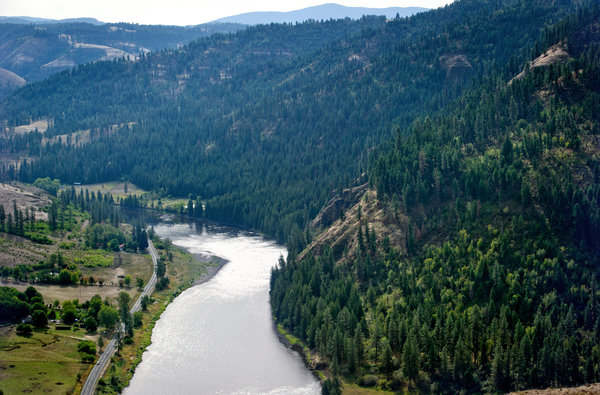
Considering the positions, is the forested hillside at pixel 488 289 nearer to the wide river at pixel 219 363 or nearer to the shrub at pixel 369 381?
the shrub at pixel 369 381

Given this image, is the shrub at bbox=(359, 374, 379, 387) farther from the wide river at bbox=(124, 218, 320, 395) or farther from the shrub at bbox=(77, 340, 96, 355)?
the shrub at bbox=(77, 340, 96, 355)

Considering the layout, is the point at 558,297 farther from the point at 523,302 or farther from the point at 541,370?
the point at 541,370

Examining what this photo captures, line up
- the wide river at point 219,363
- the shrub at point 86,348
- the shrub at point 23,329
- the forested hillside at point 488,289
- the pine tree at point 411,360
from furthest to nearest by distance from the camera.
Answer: the shrub at point 23,329
the shrub at point 86,348
the wide river at point 219,363
the pine tree at point 411,360
the forested hillside at point 488,289

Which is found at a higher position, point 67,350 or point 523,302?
point 523,302

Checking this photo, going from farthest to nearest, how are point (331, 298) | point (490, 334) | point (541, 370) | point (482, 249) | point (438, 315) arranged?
point (331, 298), point (482, 249), point (438, 315), point (490, 334), point (541, 370)

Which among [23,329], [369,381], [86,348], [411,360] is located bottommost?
[86,348]

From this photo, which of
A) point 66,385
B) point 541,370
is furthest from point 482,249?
point 66,385

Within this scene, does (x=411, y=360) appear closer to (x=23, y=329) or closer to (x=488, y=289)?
(x=488, y=289)

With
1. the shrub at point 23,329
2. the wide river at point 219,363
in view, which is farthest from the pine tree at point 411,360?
the shrub at point 23,329

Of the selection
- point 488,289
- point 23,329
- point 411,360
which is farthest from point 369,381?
point 23,329

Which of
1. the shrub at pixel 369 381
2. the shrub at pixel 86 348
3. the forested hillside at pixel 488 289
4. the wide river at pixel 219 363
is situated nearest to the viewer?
the forested hillside at pixel 488 289

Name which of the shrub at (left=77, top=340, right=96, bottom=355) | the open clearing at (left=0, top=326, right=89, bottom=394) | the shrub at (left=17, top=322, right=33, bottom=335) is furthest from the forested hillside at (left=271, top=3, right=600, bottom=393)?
the shrub at (left=17, top=322, right=33, bottom=335)
